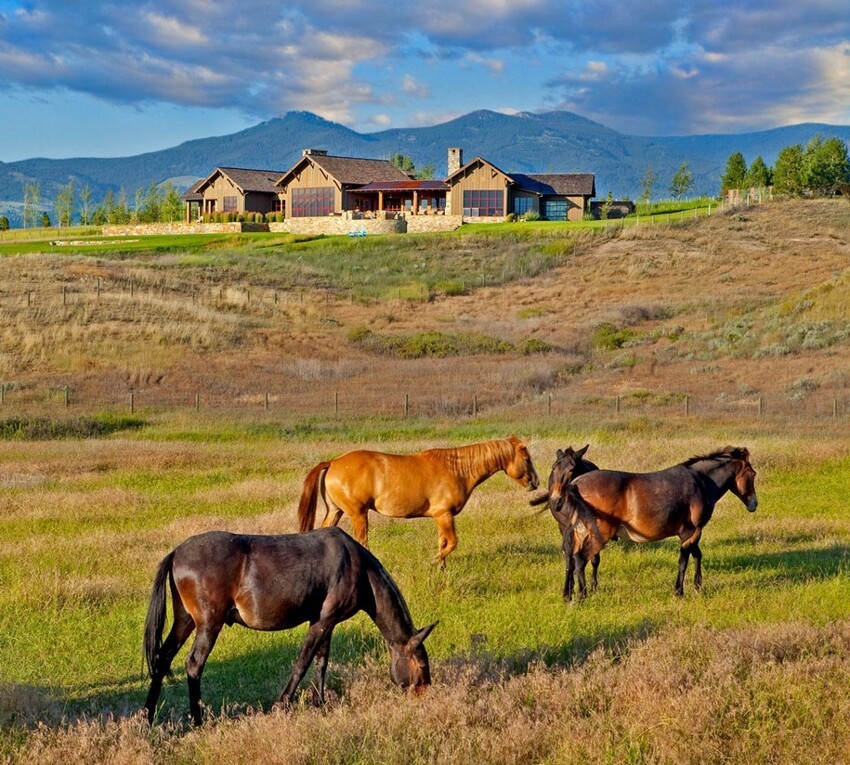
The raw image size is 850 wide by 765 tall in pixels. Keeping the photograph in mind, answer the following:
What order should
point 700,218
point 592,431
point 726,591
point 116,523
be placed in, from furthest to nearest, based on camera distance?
1. point 700,218
2. point 592,431
3. point 116,523
4. point 726,591

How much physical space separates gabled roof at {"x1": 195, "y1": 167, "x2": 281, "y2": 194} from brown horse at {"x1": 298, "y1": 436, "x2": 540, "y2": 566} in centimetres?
9348

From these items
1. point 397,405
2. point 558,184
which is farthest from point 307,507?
point 558,184

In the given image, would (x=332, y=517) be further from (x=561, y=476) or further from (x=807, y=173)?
(x=807, y=173)

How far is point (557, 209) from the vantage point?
102312 mm

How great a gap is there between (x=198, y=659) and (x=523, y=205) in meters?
96.7

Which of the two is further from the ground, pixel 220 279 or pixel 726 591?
pixel 220 279

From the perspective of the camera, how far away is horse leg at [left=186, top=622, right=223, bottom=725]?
320 inches

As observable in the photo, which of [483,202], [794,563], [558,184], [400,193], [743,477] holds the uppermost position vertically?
[558,184]

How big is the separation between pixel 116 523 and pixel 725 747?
13.1m

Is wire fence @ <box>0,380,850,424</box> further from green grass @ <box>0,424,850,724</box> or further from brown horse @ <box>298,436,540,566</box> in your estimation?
brown horse @ <box>298,436,540,566</box>

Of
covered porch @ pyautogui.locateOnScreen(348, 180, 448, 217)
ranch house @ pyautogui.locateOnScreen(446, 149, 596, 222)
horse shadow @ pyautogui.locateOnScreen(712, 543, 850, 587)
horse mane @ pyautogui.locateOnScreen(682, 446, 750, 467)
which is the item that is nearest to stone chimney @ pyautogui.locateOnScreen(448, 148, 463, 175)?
ranch house @ pyautogui.locateOnScreen(446, 149, 596, 222)

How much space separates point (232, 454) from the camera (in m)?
25.9

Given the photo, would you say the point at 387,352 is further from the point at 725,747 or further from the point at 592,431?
the point at 725,747

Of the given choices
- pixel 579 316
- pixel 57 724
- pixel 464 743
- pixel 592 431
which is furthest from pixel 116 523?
pixel 579 316
